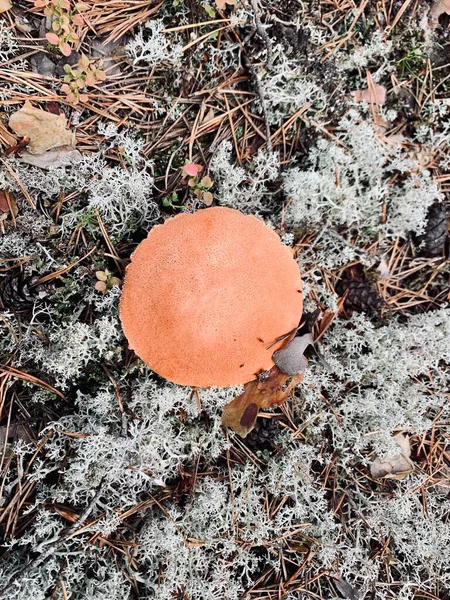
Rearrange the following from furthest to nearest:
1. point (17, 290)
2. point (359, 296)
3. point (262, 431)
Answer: point (359, 296)
point (262, 431)
point (17, 290)

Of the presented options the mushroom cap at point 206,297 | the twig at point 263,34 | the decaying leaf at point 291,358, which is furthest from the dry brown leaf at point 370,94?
the decaying leaf at point 291,358

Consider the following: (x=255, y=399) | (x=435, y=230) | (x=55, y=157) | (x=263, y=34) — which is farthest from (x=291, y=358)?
(x=263, y=34)

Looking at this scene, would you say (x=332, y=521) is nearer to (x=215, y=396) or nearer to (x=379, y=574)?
(x=379, y=574)

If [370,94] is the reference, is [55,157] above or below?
below

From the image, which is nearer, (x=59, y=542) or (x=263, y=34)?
(x=59, y=542)

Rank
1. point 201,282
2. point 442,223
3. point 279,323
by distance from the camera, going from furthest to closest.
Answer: point 442,223 → point 279,323 → point 201,282

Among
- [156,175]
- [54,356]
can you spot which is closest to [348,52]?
[156,175]

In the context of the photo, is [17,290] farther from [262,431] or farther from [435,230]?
[435,230]
